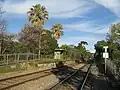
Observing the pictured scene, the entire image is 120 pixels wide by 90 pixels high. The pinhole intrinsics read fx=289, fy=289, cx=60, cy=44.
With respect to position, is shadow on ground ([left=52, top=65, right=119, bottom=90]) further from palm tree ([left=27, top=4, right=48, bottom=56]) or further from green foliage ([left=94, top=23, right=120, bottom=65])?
palm tree ([left=27, top=4, right=48, bottom=56])

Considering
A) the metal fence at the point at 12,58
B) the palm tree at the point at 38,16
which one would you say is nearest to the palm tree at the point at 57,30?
the palm tree at the point at 38,16

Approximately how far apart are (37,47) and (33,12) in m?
9.14

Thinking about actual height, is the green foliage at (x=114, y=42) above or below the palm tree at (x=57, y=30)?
below

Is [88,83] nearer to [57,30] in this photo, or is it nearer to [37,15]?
[37,15]

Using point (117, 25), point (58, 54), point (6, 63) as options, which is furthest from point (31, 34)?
point (6, 63)

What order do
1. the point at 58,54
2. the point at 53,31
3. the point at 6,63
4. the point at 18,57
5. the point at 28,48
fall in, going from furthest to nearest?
the point at 53,31 < the point at 58,54 < the point at 28,48 < the point at 18,57 < the point at 6,63

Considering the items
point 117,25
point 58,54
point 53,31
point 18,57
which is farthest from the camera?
point 53,31

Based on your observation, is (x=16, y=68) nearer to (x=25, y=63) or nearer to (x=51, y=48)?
(x=25, y=63)

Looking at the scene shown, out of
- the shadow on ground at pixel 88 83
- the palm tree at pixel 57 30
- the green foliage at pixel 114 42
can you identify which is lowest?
the shadow on ground at pixel 88 83

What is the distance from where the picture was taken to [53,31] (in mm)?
110688

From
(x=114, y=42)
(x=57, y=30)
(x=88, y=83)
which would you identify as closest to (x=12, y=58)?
(x=88, y=83)

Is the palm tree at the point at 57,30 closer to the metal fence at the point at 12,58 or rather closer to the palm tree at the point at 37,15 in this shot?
the palm tree at the point at 37,15

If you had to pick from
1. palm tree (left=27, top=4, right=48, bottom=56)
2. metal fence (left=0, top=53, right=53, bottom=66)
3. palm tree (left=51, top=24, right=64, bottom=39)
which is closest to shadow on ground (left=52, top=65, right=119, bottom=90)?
metal fence (left=0, top=53, right=53, bottom=66)

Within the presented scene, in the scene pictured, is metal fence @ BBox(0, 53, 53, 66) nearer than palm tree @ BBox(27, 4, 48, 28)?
Yes
